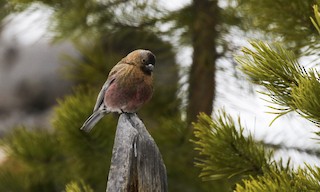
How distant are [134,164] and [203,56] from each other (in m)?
1.64

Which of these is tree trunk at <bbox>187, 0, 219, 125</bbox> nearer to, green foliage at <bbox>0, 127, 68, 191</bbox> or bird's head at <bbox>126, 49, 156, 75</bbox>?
green foliage at <bbox>0, 127, 68, 191</bbox>

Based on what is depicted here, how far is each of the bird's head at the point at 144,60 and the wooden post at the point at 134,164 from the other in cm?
19

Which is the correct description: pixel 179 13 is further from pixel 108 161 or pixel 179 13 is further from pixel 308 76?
pixel 308 76

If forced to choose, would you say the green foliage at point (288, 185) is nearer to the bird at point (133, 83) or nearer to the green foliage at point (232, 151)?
the green foliage at point (232, 151)

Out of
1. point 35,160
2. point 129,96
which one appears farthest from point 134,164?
point 35,160

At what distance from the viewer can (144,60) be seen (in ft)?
6.61

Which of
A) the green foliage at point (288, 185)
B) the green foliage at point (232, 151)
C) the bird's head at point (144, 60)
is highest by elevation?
the bird's head at point (144, 60)

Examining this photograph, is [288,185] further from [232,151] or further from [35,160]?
[35,160]

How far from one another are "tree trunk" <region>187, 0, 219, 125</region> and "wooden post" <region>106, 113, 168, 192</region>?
5.22 feet

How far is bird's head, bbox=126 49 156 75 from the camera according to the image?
2000 mm

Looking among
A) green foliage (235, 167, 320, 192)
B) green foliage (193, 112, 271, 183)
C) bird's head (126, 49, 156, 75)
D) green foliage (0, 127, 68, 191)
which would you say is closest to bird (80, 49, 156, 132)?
bird's head (126, 49, 156, 75)

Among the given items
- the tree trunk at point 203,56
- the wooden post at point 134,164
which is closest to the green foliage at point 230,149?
the wooden post at point 134,164

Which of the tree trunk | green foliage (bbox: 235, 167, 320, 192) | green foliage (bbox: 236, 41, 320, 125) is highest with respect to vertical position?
the tree trunk

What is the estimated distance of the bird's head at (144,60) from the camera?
2000mm
